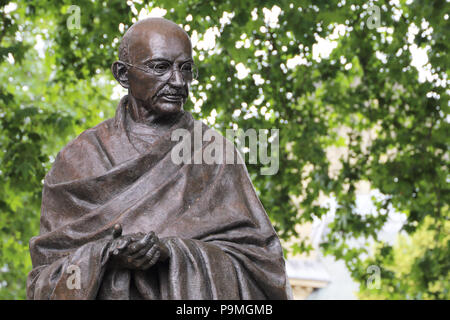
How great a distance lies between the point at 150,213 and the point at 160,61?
0.88 metres

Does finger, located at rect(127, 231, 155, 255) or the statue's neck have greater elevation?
the statue's neck

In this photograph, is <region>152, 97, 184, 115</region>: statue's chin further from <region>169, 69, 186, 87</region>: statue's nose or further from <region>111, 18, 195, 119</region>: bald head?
<region>169, 69, 186, 87</region>: statue's nose

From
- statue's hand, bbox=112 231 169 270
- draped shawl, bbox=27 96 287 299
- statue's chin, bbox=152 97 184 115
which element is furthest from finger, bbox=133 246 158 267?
statue's chin, bbox=152 97 184 115

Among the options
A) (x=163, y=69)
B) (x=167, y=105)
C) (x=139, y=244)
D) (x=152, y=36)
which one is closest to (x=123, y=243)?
(x=139, y=244)

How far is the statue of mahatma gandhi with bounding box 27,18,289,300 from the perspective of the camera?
14.2ft

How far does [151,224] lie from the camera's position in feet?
15.0

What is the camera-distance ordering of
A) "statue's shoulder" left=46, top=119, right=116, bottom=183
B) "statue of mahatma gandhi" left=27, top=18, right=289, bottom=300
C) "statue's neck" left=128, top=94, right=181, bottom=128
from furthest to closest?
1. "statue's neck" left=128, top=94, right=181, bottom=128
2. "statue's shoulder" left=46, top=119, right=116, bottom=183
3. "statue of mahatma gandhi" left=27, top=18, right=289, bottom=300

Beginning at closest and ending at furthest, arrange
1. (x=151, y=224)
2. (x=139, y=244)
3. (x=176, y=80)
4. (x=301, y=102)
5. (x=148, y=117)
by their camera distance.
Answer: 1. (x=139, y=244)
2. (x=151, y=224)
3. (x=176, y=80)
4. (x=148, y=117)
5. (x=301, y=102)

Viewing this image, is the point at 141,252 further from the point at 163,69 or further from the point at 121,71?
the point at 121,71

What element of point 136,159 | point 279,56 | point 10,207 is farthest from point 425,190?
point 136,159

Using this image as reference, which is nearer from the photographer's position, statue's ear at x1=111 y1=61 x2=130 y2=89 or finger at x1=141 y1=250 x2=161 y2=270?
finger at x1=141 y1=250 x2=161 y2=270

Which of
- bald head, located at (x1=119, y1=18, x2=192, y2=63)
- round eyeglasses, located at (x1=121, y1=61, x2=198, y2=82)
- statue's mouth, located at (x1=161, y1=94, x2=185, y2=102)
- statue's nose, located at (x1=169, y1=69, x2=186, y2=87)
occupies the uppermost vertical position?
bald head, located at (x1=119, y1=18, x2=192, y2=63)

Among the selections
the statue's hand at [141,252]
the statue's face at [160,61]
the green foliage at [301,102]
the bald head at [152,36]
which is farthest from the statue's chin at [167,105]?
the green foliage at [301,102]

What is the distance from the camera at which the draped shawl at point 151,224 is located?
14.3 feet
